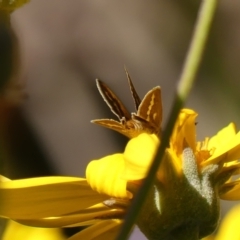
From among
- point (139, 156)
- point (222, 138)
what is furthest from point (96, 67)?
point (139, 156)

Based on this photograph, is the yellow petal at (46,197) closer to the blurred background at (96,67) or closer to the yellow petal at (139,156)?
the yellow petal at (139,156)

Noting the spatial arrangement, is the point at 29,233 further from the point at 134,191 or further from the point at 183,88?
the point at 183,88

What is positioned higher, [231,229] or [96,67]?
[96,67]

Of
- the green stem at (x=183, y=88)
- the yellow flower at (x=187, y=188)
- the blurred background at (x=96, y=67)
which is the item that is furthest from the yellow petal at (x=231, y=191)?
the blurred background at (x=96, y=67)

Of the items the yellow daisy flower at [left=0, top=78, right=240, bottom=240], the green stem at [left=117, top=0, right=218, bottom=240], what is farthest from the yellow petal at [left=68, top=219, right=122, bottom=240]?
the green stem at [left=117, top=0, right=218, bottom=240]

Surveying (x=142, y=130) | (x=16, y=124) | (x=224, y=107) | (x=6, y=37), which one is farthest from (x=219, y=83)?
(x=6, y=37)
